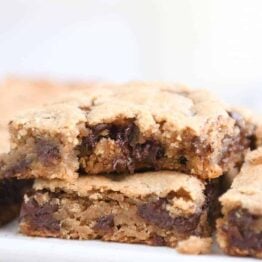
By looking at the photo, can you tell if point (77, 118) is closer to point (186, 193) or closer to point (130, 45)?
point (186, 193)

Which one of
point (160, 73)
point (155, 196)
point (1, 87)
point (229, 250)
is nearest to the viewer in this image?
point (229, 250)

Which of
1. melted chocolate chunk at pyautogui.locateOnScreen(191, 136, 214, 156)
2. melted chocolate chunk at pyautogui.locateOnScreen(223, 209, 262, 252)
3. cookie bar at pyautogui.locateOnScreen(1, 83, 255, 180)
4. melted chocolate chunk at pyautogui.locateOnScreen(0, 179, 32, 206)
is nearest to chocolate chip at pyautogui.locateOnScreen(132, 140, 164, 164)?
cookie bar at pyautogui.locateOnScreen(1, 83, 255, 180)

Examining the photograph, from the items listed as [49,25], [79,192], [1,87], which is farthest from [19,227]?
[49,25]

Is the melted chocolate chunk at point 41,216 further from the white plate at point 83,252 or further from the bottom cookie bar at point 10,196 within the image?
the bottom cookie bar at point 10,196

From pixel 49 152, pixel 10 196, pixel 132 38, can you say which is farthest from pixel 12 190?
pixel 132 38

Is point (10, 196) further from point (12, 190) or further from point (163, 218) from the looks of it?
point (163, 218)
